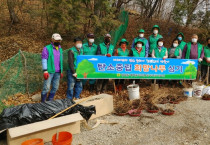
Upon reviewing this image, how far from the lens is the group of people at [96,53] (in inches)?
211

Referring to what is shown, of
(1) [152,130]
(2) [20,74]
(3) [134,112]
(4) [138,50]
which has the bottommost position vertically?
(1) [152,130]

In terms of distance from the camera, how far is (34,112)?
13.1 ft

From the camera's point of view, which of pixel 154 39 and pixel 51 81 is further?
pixel 154 39

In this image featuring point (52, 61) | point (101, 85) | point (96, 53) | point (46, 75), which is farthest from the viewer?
point (101, 85)

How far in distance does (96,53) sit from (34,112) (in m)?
3.27

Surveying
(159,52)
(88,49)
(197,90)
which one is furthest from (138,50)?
(197,90)

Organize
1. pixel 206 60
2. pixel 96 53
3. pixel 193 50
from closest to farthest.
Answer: pixel 96 53, pixel 193 50, pixel 206 60

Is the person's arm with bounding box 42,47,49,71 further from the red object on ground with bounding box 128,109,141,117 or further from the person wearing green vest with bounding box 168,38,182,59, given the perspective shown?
the person wearing green vest with bounding box 168,38,182,59

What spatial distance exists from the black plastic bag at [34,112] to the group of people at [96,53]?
4.04 ft

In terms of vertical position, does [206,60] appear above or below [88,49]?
below

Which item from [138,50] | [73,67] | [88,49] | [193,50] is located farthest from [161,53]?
[73,67]

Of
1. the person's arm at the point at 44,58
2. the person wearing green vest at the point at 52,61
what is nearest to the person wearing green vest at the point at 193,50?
the person wearing green vest at the point at 52,61

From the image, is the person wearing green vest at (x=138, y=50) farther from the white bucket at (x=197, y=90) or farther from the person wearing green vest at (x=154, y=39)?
the white bucket at (x=197, y=90)

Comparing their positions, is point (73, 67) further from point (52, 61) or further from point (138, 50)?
point (138, 50)
